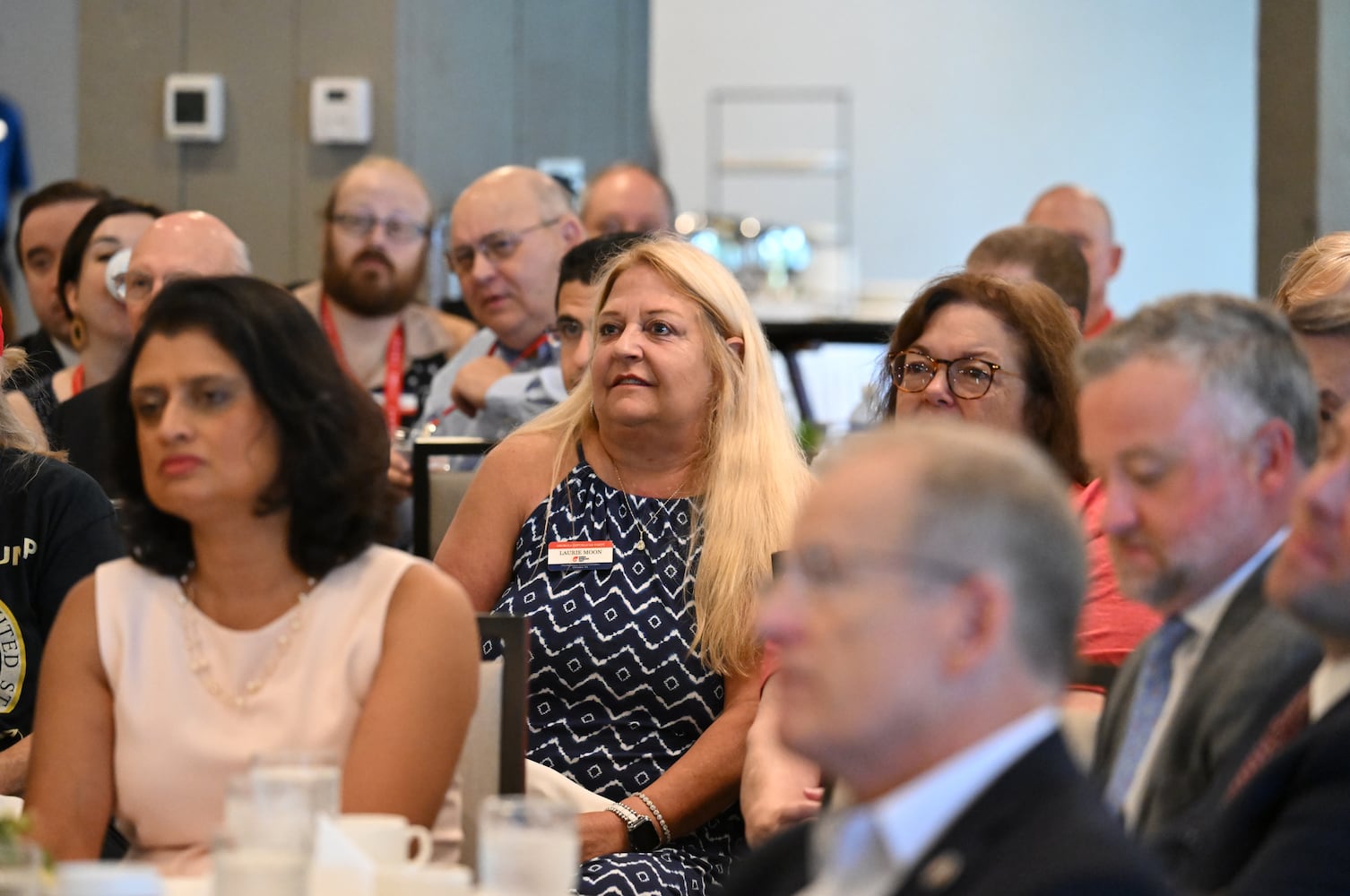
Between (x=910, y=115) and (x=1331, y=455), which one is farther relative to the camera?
(x=910, y=115)

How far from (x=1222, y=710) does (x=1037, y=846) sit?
433 millimetres

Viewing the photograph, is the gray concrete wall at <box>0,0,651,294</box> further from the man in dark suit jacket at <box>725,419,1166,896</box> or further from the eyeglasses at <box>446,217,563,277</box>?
the man in dark suit jacket at <box>725,419,1166,896</box>

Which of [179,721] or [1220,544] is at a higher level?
[1220,544]

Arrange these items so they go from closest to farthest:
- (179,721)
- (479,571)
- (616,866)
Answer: (179,721) < (616,866) < (479,571)

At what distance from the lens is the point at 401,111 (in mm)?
5387

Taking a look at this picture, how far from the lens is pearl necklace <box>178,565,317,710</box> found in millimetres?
1862

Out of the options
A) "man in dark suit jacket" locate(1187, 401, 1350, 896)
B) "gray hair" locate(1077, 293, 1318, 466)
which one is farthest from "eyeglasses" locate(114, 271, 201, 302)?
"man in dark suit jacket" locate(1187, 401, 1350, 896)

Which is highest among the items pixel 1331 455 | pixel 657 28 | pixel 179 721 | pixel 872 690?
pixel 657 28

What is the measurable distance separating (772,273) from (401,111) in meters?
4.18

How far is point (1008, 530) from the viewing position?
114cm

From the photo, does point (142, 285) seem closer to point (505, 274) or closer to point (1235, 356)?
point (505, 274)

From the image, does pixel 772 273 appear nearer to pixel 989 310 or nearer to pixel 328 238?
pixel 328 238

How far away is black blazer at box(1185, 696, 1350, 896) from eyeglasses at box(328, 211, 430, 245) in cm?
374

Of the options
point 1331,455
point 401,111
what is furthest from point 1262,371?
point 401,111
